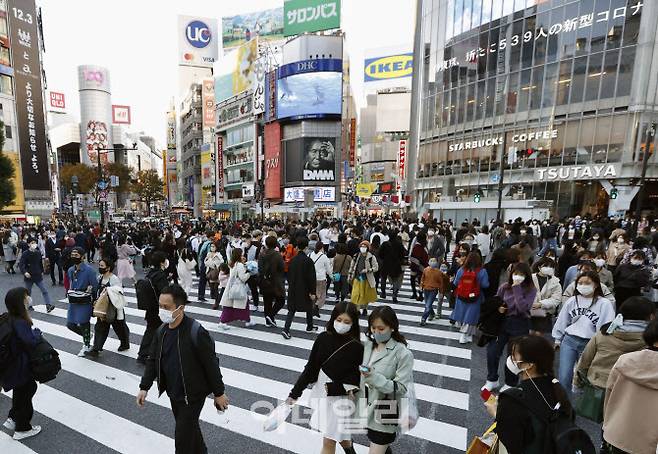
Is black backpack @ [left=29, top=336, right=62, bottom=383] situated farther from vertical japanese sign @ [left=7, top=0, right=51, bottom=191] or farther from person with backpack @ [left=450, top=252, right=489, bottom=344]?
vertical japanese sign @ [left=7, top=0, right=51, bottom=191]

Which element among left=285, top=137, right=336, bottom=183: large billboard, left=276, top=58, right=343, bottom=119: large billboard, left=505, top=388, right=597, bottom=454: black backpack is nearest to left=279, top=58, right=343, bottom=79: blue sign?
left=276, top=58, right=343, bottom=119: large billboard

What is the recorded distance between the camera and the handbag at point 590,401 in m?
3.22

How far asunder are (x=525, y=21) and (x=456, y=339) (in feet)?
112

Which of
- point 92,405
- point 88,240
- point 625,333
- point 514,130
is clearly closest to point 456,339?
point 625,333

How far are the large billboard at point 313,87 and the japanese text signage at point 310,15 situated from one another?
7710 millimetres

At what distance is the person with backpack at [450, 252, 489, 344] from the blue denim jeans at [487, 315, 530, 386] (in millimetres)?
1256

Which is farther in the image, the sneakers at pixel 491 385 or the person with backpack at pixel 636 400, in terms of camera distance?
the sneakers at pixel 491 385

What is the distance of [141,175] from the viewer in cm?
6688

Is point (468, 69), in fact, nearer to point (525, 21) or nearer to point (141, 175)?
point (525, 21)

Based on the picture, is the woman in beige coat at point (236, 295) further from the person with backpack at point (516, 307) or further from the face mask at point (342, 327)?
the person with backpack at point (516, 307)

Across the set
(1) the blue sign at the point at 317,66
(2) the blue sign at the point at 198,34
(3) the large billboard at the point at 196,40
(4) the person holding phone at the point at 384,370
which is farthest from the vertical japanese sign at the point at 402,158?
(2) the blue sign at the point at 198,34

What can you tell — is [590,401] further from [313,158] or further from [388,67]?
[388,67]

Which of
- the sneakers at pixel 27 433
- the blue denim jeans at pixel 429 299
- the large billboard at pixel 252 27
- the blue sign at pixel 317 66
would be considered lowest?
the sneakers at pixel 27 433

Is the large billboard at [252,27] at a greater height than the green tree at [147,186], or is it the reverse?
the large billboard at [252,27]
